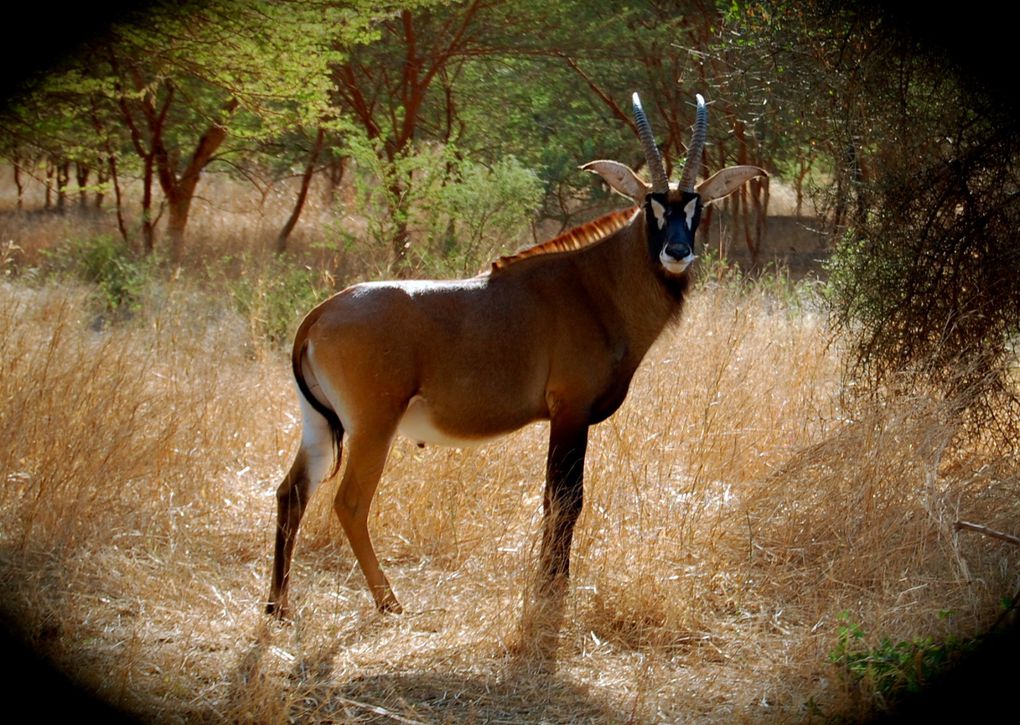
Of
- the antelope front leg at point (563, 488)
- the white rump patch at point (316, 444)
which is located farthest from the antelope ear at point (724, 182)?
the white rump patch at point (316, 444)

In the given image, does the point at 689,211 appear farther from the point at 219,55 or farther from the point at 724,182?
the point at 219,55

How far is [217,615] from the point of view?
514cm

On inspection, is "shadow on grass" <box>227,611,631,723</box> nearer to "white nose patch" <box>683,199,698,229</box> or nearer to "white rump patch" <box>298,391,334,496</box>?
"white rump patch" <box>298,391,334,496</box>

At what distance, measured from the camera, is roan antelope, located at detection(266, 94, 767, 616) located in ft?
17.6

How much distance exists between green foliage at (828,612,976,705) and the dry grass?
102mm

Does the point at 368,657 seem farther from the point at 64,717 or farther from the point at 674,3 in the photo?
the point at 674,3

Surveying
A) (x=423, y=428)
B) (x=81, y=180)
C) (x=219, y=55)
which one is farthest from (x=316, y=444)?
(x=81, y=180)

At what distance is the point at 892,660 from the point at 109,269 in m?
12.4

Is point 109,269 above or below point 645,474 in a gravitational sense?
below

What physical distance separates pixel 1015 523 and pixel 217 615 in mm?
4230

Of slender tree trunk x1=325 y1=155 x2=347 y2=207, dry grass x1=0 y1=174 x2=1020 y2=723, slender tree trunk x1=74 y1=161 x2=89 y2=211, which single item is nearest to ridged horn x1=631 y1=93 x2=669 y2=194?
dry grass x1=0 y1=174 x2=1020 y2=723

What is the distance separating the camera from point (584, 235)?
20.5ft

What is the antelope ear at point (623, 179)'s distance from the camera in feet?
19.5

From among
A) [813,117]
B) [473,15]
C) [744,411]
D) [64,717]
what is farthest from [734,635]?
[473,15]
